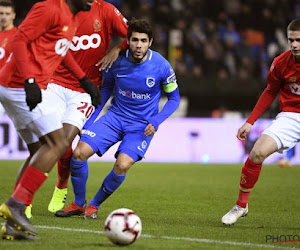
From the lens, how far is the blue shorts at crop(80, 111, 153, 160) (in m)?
7.15

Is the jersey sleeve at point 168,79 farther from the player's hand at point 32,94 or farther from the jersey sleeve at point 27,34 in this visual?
the player's hand at point 32,94

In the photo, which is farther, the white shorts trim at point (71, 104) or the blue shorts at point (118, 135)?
the blue shorts at point (118, 135)

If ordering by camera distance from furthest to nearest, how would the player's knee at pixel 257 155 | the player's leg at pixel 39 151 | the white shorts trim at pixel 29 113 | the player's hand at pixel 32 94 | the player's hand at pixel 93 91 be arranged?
1. the player's knee at pixel 257 155
2. the player's hand at pixel 93 91
3. the white shorts trim at pixel 29 113
4. the player's leg at pixel 39 151
5. the player's hand at pixel 32 94

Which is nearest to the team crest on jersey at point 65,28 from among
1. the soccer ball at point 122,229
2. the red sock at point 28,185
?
the red sock at point 28,185

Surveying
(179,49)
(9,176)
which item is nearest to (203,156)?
(179,49)

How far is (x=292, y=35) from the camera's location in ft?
21.7

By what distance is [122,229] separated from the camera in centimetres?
532

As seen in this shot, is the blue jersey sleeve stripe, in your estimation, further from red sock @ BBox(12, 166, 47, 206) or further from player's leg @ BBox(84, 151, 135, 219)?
red sock @ BBox(12, 166, 47, 206)

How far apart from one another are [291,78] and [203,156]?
1012 cm

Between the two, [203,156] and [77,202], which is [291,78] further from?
[203,156]

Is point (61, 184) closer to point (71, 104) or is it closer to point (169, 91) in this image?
point (71, 104)

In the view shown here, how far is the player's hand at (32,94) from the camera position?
5.29 m

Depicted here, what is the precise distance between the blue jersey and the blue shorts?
4.0 inches

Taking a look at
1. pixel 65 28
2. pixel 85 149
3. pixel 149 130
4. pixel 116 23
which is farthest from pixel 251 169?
pixel 65 28
